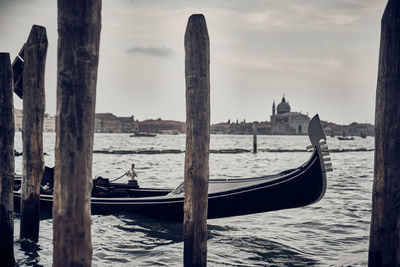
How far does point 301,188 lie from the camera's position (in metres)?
5.23

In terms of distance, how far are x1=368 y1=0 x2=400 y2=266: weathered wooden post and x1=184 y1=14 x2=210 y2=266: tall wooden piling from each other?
136cm

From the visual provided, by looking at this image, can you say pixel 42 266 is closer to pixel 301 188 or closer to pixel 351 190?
pixel 301 188

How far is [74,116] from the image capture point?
7.95 feet

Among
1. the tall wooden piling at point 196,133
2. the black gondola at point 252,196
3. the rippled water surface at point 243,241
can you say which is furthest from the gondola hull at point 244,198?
the tall wooden piling at point 196,133

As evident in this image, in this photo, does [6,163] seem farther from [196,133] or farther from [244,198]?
[244,198]

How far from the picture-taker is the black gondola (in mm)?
5000

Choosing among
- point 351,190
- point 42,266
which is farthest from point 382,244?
point 351,190

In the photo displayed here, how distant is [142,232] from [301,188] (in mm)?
2432

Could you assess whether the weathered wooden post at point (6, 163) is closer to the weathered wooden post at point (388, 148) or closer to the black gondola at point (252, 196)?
the black gondola at point (252, 196)

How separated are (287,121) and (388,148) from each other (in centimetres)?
13228

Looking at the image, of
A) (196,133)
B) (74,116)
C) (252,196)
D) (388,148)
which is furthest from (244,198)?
(74,116)

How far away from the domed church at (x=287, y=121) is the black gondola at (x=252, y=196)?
12752cm

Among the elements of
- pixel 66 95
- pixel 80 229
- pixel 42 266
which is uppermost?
pixel 66 95

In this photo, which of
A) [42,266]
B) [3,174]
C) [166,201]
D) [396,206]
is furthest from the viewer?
[166,201]
